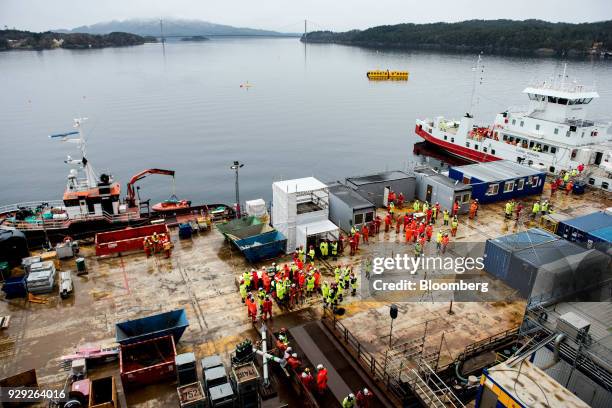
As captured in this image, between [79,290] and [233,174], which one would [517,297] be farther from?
[233,174]

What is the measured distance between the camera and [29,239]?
26297 millimetres

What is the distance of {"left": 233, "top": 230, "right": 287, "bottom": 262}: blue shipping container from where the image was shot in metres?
23.1

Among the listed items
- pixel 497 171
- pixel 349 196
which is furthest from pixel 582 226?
pixel 349 196

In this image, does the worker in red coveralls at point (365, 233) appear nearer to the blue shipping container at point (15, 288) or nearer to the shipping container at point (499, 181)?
the shipping container at point (499, 181)

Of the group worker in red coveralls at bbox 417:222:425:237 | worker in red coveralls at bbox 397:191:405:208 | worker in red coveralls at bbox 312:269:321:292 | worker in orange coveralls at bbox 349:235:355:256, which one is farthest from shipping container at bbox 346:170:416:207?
worker in red coveralls at bbox 312:269:321:292

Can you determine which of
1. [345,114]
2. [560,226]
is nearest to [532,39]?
[345,114]

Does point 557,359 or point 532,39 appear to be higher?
point 532,39

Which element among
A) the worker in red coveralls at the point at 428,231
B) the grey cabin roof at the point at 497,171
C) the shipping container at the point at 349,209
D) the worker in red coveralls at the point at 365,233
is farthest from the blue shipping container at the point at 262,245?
the grey cabin roof at the point at 497,171

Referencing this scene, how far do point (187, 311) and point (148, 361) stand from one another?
3541 mm

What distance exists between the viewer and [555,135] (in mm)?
41906

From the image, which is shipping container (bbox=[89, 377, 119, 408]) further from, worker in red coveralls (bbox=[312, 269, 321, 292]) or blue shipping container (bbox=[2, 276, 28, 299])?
worker in red coveralls (bbox=[312, 269, 321, 292])

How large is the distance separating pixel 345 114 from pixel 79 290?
7112 cm

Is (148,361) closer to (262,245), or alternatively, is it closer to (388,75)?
(262,245)

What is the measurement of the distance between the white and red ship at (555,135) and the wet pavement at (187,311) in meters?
25.0
